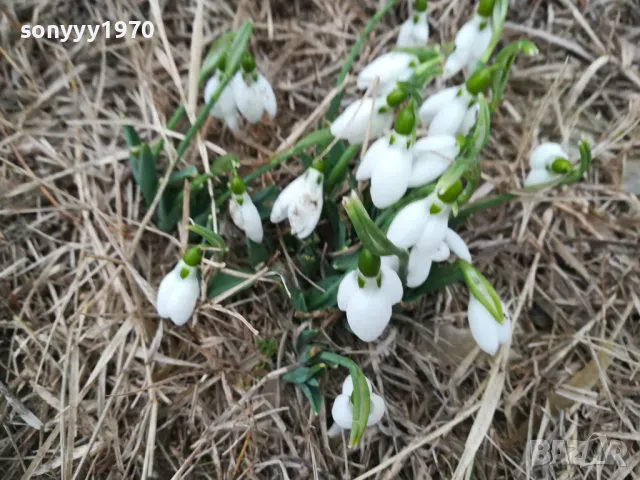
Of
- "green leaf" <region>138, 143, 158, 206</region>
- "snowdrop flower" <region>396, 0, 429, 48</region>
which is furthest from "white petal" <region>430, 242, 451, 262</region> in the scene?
"green leaf" <region>138, 143, 158, 206</region>

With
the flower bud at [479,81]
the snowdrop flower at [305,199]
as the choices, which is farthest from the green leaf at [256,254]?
the flower bud at [479,81]

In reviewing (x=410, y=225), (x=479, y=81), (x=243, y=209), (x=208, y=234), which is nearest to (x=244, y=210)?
(x=243, y=209)

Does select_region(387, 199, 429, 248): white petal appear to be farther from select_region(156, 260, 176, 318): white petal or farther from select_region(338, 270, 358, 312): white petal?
select_region(156, 260, 176, 318): white petal

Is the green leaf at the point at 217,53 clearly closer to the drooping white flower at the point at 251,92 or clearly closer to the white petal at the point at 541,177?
the drooping white flower at the point at 251,92

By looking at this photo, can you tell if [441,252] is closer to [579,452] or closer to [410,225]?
[410,225]

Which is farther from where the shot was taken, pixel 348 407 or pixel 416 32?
pixel 416 32
